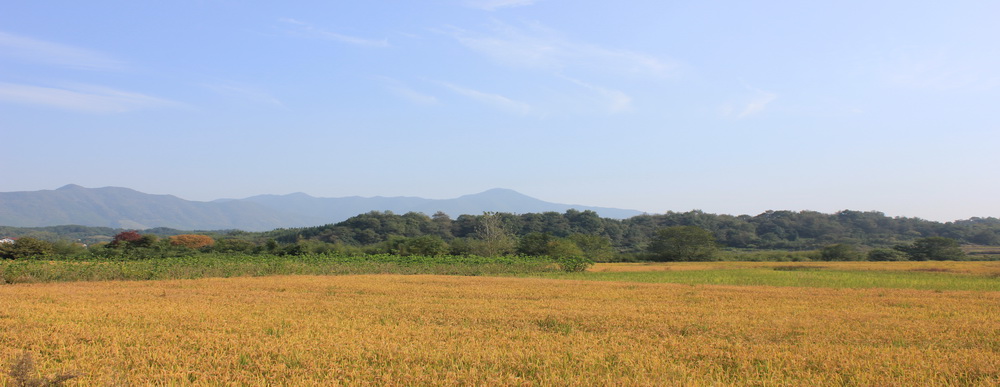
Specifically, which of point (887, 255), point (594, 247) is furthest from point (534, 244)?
point (887, 255)

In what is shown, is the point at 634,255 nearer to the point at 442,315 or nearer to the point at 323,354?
the point at 442,315

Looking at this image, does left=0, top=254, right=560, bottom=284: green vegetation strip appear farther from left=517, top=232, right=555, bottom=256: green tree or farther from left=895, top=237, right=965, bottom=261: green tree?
left=895, top=237, right=965, bottom=261: green tree

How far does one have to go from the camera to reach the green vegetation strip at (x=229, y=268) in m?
22.4

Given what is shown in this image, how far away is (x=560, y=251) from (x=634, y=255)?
15.8 meters

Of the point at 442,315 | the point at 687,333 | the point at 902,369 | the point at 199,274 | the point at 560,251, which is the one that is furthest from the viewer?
the point at 560,251

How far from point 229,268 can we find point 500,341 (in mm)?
23560

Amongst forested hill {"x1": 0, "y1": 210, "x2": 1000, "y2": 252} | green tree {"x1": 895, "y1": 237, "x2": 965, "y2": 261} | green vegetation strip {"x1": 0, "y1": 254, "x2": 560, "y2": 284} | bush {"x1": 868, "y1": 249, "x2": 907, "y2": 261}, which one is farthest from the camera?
forested hill {"x1": 0, "y1": 210, "x2": 1000, "y2": 252}

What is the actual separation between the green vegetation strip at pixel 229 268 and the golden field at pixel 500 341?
975cm

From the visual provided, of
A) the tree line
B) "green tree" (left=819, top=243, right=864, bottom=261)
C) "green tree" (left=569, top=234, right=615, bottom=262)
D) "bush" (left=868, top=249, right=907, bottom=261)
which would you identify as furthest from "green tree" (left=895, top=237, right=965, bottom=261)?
"green tree" (left=569, top=234, right=615, bottom=262)

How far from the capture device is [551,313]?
11.6 meters

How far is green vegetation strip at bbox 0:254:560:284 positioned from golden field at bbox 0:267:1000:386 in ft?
32.0

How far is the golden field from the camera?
Answer: 6.56 m

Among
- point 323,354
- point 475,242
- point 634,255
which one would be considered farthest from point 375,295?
point 634,255

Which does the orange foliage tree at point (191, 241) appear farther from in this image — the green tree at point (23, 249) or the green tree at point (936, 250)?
the green tree at point (936, 250)
